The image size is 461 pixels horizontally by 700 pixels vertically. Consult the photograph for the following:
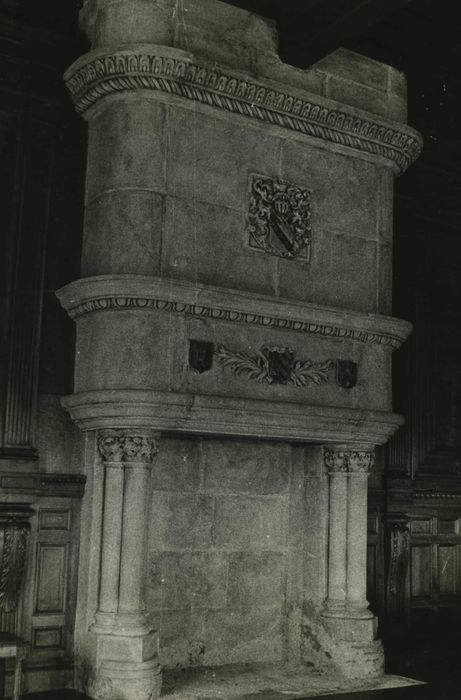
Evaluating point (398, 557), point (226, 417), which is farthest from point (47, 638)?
point (398, 557)

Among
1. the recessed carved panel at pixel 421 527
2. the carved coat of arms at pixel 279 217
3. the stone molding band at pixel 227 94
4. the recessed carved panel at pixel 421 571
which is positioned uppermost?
the stone molding band at pixel 227 94

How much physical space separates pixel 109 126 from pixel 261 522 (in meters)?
2.68

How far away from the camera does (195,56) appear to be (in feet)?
17.7

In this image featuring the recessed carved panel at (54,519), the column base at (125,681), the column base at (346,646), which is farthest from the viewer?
the column base at (346,646)

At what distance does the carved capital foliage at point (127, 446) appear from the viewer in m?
5.15

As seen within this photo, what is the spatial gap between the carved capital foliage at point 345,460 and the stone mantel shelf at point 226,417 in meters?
A: 0.08

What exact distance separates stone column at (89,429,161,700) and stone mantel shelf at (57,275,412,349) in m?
0.72

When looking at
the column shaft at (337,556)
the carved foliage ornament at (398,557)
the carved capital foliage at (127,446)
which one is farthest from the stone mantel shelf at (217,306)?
the carved foliage ornament at (398,557)

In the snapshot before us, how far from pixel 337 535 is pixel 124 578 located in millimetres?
1533

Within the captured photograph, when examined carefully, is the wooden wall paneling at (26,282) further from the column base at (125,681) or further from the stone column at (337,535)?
the stone column at (337,535)

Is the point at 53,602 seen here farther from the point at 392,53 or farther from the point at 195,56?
the point at 392,53

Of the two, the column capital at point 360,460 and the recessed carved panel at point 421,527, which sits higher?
the column capital at point 360,460

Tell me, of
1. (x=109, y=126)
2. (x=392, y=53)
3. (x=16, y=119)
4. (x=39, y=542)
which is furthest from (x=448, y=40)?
(x=39, y=542)

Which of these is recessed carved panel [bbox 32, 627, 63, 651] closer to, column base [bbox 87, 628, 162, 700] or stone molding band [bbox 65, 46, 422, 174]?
column base [bbox 87, 628, 162, 700]
